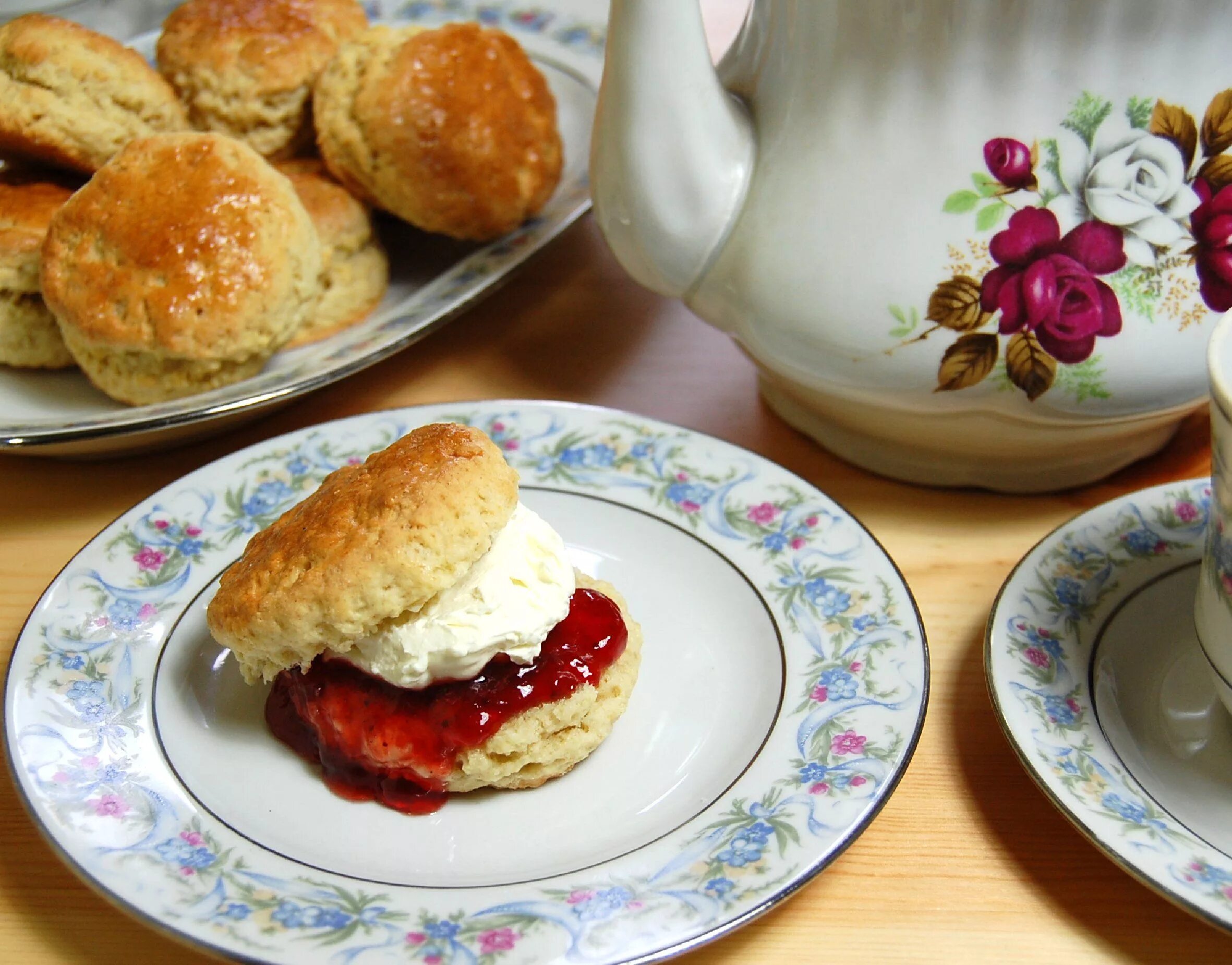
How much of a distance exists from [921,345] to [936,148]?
17 centimetres

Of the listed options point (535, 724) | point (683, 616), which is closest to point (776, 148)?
point (683, 616)

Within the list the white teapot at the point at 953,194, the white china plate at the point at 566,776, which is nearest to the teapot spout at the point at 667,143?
the white teapot at the point at 953,194

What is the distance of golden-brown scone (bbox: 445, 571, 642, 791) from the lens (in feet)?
2.77

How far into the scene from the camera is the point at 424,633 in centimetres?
83

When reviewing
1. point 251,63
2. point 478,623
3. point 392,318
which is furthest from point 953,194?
point 251,63

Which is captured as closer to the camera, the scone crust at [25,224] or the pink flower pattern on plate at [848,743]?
the pink flower pattern on plate at [848,743]

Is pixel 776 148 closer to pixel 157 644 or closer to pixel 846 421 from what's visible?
pixel 846 421

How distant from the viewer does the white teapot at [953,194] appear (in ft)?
3.16

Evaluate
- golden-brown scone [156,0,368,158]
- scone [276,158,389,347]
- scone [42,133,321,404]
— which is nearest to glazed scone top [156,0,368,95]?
golden-brown scone [156,0,368,158]

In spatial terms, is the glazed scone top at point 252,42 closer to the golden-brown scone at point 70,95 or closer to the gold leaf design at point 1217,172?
the golden-brown scone at point 70,95

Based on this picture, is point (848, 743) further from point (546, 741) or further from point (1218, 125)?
point (1218, 125)

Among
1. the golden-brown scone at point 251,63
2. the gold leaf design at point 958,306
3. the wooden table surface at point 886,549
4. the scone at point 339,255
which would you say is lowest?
the wooden table surface at point 886,549

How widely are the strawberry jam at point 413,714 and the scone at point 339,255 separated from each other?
0.59m

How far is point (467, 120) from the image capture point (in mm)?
1387
